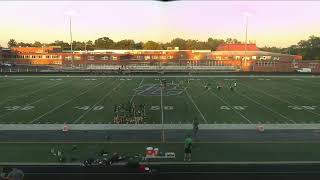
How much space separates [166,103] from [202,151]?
13256mm

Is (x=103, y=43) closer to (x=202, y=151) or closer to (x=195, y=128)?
(x=195, y=128)

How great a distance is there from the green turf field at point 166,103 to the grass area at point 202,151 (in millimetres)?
5089

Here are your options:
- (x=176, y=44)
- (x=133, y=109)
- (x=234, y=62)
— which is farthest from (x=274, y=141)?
(x=176, y=44)

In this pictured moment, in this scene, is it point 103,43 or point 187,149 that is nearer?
point 187,149

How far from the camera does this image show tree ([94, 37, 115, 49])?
125 metres

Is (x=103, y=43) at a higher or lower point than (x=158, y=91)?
higher

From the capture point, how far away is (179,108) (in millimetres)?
26484

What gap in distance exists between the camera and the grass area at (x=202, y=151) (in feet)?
48.1

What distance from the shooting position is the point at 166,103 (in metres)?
28.9

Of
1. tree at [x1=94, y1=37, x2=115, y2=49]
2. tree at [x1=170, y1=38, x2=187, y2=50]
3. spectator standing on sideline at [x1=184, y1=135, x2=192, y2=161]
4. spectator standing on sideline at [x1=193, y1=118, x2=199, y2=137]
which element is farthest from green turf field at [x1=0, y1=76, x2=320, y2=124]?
tree at [x1=94, y1=37, x2=115, y2=49]

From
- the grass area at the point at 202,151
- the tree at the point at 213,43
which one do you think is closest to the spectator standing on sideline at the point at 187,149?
the grass area at the point at 202,151

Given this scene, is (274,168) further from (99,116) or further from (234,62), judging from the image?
(234,62)

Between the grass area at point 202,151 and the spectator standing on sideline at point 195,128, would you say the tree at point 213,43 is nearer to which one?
the spectator standing on sideline at point 195,128

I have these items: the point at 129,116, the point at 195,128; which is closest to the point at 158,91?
the point at 129,116
